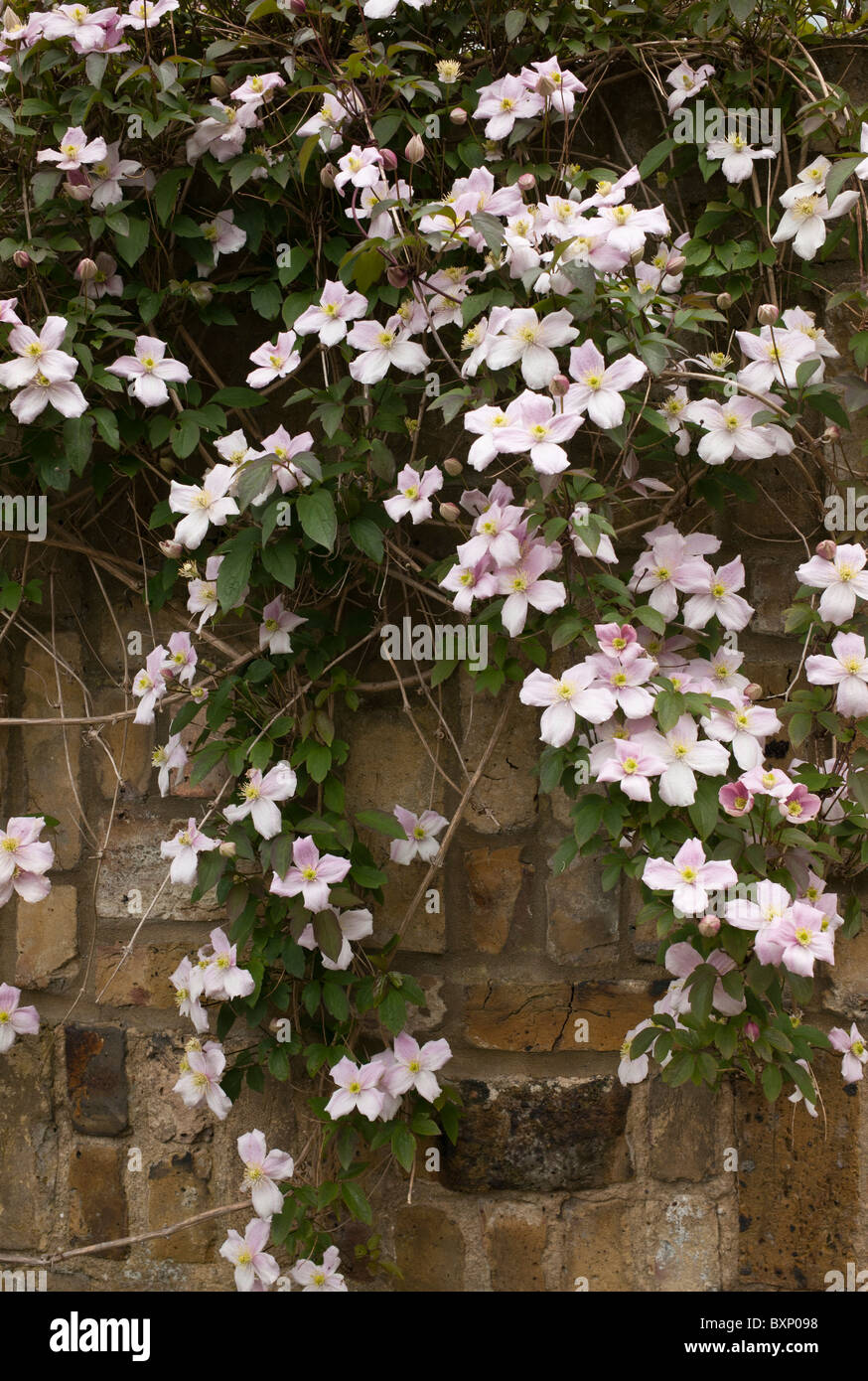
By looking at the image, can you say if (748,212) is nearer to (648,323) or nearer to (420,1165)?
(648,323)

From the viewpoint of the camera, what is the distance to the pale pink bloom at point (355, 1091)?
156 centimetres

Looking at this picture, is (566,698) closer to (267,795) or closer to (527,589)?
(527,589)

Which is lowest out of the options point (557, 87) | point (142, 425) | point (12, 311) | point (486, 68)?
point (142, 425)

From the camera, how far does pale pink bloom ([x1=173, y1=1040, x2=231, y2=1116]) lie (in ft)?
5.34

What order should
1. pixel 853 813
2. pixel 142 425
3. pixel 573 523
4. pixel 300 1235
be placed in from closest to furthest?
1. pixel 573 523
2. pixel 853 813
3. pixel 300 1235
4. pixel 142 425

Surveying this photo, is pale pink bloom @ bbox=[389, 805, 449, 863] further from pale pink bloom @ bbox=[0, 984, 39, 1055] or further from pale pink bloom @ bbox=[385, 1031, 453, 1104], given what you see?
pale pink bloom @ bbox=[0, 984, 39, 1055]

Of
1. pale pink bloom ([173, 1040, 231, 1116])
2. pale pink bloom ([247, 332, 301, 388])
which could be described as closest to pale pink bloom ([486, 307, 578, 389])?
pale pink bloom ([247, 332, 301, 388])

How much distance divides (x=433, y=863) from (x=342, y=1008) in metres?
0.24

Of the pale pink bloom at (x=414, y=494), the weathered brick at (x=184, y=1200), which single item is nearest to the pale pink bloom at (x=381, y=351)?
the pale pink bloom at (x=414, y=494)

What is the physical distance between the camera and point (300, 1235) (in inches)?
62.7

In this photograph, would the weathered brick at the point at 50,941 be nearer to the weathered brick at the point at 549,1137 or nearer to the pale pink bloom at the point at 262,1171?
the pale pink bloom at the point at 262,1171

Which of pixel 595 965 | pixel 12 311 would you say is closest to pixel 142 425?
pixel 12 311

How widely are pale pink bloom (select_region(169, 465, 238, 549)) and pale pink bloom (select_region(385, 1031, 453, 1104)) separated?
76cm

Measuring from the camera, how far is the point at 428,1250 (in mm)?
1735
